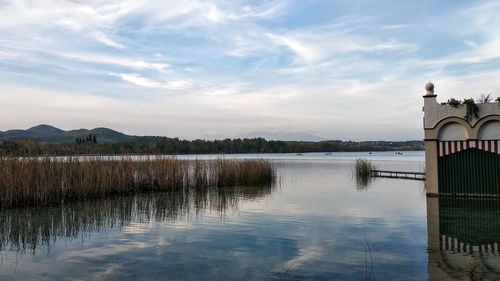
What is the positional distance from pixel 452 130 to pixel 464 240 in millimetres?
7845

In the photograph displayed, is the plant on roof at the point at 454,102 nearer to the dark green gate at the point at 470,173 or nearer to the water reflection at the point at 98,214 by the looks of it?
the dark green gate at the point at 470,173

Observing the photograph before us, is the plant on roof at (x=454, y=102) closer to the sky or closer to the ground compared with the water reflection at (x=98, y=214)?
closer to the sky

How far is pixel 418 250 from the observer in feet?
24.3

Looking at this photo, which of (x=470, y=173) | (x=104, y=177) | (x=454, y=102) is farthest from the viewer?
(x=104, y=177)

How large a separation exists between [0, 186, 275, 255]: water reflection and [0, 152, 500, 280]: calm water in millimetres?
27

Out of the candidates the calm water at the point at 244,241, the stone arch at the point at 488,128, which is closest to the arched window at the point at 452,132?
the stone arch at the point at 488,128

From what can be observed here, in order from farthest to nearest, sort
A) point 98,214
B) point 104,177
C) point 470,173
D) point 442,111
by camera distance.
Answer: point 104,177, point 442,111, point 470,173, point 98,214

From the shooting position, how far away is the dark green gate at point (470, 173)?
47.2 ft

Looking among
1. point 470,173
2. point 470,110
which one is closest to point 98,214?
point 470,173

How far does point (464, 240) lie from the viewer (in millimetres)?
8219

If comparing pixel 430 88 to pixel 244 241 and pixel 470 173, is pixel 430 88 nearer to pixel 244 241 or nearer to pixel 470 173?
pixel 470 173

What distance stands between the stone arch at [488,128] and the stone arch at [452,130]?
0.24m

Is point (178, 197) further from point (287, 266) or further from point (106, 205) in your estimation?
point (287, 266)

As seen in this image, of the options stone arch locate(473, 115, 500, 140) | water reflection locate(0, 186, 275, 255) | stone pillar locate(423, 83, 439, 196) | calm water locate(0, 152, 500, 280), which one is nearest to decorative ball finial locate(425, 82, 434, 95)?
stone pillar locate(423, 83, 439, 196)
